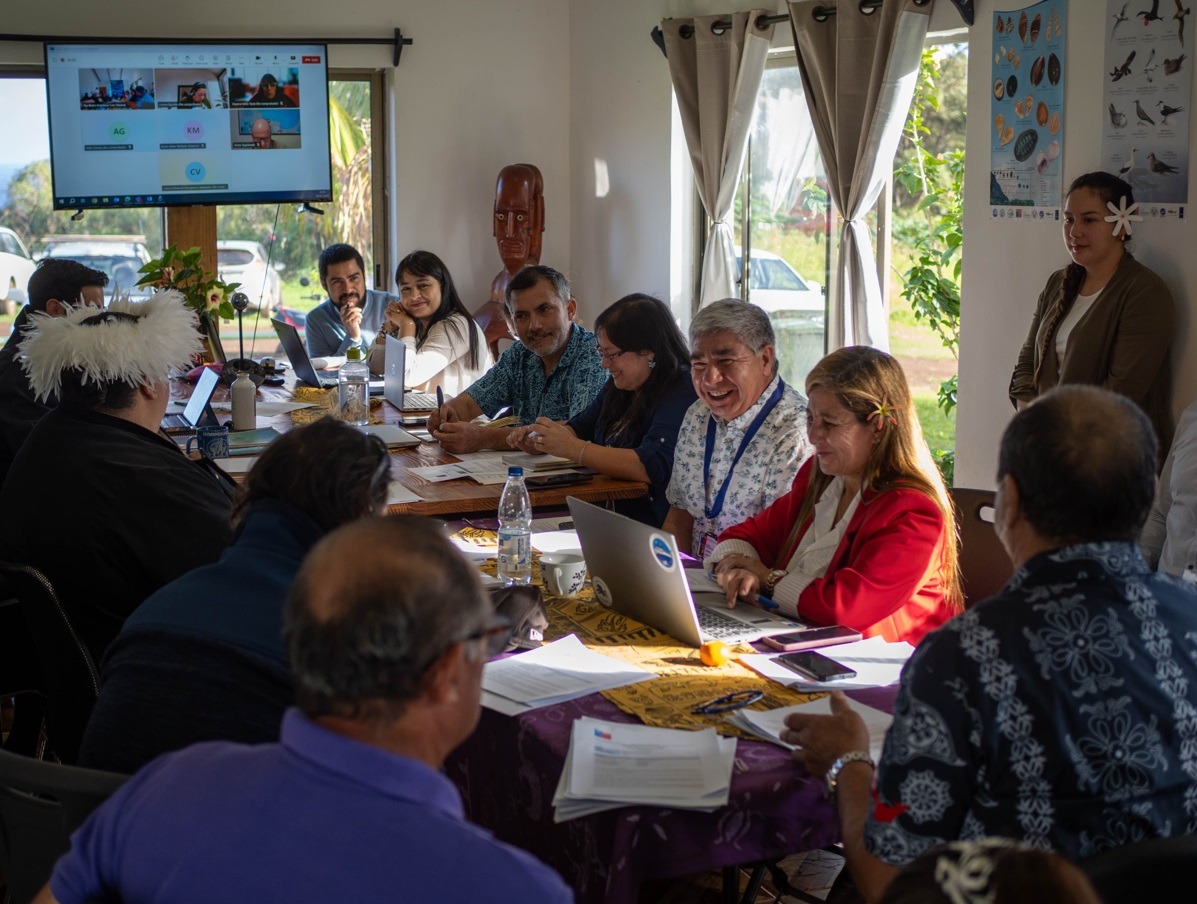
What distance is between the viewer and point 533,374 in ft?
15.3

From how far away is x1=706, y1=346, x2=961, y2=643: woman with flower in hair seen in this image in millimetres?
2461

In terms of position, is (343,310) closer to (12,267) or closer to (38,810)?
(12,267)

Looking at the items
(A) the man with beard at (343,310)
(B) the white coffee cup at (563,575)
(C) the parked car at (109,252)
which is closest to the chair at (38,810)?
(B) the white coffee cup at (563,575)

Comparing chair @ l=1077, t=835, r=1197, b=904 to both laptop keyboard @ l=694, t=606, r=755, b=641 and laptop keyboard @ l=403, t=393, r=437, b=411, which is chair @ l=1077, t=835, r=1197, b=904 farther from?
laptop keyboard @ l=403, t=393, r=437, b=411

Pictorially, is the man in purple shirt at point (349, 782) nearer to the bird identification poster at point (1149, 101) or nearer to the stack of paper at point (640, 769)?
the stack of paper at point (640, 769)

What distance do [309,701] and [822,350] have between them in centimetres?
528

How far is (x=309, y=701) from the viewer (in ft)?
3.78

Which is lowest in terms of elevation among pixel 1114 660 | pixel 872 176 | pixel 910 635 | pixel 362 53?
pixel 910 635

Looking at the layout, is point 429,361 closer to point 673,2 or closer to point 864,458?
point 673,2

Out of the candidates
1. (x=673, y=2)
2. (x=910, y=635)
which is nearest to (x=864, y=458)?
(x=910, y=635)

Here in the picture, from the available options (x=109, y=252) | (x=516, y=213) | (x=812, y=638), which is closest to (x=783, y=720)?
(x=812, y=638)

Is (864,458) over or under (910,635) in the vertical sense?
over

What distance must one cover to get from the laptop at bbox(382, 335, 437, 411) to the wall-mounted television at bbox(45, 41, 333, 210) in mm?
2485

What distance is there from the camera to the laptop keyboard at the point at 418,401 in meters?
5.04
